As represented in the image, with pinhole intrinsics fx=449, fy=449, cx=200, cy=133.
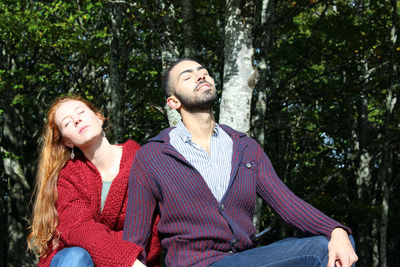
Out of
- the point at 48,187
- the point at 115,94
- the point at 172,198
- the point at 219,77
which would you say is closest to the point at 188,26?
the point at 115,94

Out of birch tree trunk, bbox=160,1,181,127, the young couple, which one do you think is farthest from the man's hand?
birch tree trunk, bbox=160,1,181,127

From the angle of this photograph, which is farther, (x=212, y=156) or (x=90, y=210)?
(x=90, y=210)

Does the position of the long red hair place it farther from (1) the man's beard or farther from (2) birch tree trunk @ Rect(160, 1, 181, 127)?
(2) birch tree trunk @ Rect(160, 1, 181, 127)

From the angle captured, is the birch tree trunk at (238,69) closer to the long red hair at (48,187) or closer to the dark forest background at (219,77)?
the dark forest background at (219,77)

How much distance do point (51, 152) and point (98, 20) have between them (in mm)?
9578

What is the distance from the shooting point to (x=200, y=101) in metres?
3.18

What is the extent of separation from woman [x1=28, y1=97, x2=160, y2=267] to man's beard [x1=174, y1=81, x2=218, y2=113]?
2.09 ft

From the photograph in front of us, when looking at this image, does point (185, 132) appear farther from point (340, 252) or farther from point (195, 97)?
point (340, 252)

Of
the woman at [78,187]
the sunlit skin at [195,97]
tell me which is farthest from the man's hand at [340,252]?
the woman at [78,187]

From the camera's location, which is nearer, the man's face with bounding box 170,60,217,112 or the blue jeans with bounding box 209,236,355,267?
the blue jeans with bounding box 209,236,355,267

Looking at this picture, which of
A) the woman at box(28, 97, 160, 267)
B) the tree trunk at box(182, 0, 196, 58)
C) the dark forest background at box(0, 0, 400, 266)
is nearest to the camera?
the woman at box(28, 97, 160, 267)

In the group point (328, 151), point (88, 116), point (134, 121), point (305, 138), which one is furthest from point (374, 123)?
point (88, 116)

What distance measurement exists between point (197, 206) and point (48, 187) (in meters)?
1.25

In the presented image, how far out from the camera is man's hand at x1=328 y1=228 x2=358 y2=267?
2.38 m
